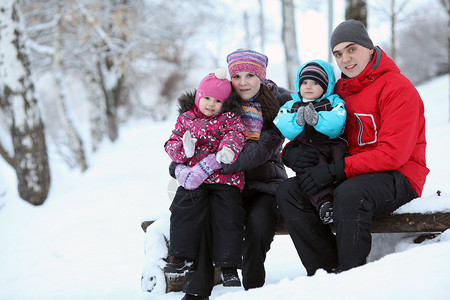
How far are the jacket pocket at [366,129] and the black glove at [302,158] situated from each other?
0.97 feet

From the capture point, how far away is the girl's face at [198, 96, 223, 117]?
108 inches

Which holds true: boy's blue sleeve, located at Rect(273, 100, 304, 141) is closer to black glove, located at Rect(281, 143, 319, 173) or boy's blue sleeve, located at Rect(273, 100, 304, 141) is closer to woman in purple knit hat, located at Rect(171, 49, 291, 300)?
black glove, located at Rect(281, 143, 319, 173)

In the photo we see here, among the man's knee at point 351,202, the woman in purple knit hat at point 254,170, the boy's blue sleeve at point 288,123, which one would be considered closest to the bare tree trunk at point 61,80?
the woman in purple knit hat at point 254,170

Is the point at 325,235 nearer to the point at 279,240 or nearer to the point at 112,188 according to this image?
the point at 279,240

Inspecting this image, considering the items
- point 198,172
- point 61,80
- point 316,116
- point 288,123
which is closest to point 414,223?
point 316,116

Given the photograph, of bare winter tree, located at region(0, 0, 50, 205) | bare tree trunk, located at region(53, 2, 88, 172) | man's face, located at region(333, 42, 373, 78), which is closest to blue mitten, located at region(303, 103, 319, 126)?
man's face, located at region(333, 42, 373, 78)

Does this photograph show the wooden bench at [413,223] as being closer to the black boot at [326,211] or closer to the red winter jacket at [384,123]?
the red winter jacket at [384,123]

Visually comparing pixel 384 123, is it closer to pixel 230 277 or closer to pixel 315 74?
pixel 315 74

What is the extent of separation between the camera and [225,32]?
28.5 metres

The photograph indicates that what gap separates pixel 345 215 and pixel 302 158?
1.54ft

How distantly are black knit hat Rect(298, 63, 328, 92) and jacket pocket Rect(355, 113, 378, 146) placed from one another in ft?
0.97

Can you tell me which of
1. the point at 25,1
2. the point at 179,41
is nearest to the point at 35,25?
the point at 25,1

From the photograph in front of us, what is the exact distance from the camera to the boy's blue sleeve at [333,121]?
94.7 inches

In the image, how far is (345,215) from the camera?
2.19 meters
